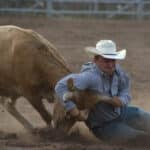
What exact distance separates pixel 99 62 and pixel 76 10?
15.0 m

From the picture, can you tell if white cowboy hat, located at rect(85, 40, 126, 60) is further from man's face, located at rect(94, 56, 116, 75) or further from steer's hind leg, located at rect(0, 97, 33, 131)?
steer's hind leg, located at rect(0, 97, 33, 131)

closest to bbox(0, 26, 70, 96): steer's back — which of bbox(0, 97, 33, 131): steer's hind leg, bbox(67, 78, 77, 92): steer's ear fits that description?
bbox(0, 97, 33, 131): steer's hind leg

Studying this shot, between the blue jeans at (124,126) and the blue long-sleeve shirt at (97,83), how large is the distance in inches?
6.9

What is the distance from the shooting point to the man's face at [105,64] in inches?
264

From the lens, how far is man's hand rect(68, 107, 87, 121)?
676 cm

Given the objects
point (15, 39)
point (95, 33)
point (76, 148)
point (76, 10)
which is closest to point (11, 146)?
point (76, 148)

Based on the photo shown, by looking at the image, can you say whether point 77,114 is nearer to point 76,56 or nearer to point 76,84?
point 76,84

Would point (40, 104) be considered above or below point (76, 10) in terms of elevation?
above

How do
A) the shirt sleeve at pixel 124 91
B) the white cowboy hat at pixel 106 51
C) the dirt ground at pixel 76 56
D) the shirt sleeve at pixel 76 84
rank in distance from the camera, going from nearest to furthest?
the white cowboy hat at pixel 106 51
the shirt sleeve at pixel 76 84
the shirt sleeve at pixel 124 91
the dirt ground at pixel 76 56

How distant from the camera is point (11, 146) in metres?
6.87

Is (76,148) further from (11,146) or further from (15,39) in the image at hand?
(15,39)

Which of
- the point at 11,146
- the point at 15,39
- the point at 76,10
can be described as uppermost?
the point at 15,39

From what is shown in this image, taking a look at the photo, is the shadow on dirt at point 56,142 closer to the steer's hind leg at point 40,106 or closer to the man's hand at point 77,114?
the man's hand at point 77,114

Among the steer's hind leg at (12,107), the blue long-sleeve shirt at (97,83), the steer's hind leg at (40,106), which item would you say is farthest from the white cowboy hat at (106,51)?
the steer's hind leg at (12,107)
